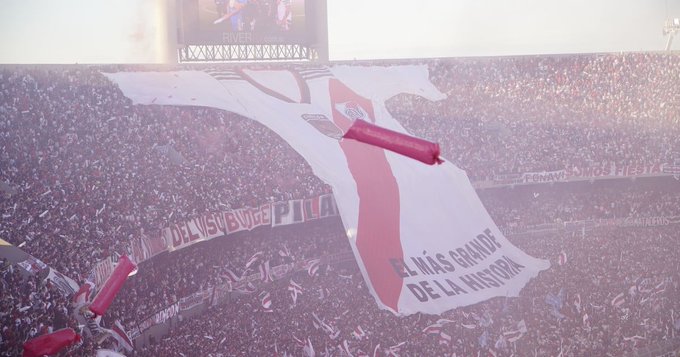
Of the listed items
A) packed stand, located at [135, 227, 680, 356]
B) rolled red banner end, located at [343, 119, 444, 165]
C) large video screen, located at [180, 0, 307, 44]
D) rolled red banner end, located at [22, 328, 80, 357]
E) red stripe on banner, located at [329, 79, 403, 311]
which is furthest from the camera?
large video screen, located at [180, 0, 307, 44]

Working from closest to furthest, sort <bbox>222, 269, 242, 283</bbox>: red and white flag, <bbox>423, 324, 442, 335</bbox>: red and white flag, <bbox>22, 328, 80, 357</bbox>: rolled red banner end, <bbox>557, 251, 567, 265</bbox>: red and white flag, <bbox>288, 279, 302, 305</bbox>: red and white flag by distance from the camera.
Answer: <bbox>22, 328, 80, 357</bbox>: rolled red banner end
<bbox>423, 324, 442, 335</bbox>: red and white flag
<bbox>288, 279, 302, 305</bbox>: red and white flag
<bbox>222, 269, 242, 283</bbox>: red and white flag
<bbox>557, 251, 567, 265</bbox>: red and white flag

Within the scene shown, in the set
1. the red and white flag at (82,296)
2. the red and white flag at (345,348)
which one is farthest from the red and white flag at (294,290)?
the red and white flag at (82,296)

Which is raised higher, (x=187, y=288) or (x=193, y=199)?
(x=193, y=199)

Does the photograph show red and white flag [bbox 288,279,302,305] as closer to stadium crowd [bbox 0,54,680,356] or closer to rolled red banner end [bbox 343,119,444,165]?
stadium crowd [bbox 0,54,680,356]

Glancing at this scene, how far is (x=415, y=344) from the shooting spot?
2119cm

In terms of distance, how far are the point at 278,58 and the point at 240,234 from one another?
9943mm

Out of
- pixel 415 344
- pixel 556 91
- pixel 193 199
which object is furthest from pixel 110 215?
pixel 556 91

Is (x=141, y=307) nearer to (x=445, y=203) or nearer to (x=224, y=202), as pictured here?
(x=224, y=202)

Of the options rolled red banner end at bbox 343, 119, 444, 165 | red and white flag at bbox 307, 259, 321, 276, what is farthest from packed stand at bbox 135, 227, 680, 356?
rolled red banner end at bbox 343, 119, 444, 165

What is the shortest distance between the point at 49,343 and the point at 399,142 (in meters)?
7.51

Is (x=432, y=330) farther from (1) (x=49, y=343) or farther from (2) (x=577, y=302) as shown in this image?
(1) (x=49, y=343)

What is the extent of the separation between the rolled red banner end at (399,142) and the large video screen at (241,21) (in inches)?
788

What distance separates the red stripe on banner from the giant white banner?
0.04 meters

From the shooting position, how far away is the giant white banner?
78.7 ft
